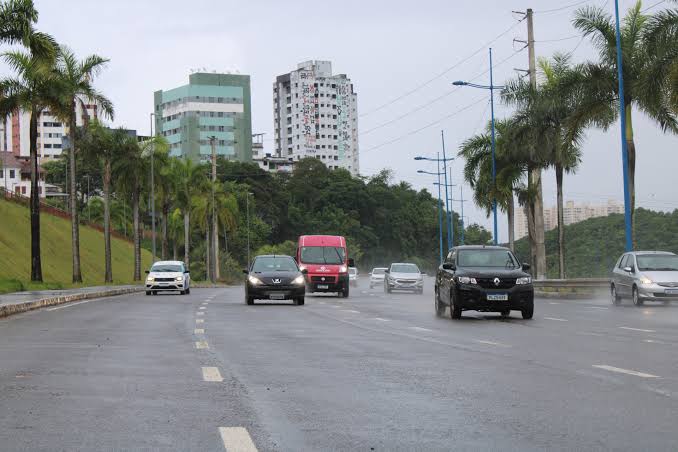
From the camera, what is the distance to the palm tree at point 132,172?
82.3 m

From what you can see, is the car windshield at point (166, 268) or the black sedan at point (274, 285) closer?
the black sedan at point (274, 285)

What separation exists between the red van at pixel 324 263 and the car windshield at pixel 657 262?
14.8 meters

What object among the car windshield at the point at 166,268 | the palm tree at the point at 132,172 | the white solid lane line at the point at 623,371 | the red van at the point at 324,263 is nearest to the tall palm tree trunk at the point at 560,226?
the red van at the point at 324,263

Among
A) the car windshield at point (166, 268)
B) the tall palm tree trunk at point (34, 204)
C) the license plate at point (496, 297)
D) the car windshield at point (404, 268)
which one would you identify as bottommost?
the license plate at point (496, 297)

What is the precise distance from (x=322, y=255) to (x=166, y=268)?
A: 32.7 ft

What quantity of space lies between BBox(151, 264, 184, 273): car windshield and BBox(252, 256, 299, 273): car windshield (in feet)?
56.5

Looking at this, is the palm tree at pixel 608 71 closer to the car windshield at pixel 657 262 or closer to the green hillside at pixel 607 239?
the car windshield at pixel 657 262

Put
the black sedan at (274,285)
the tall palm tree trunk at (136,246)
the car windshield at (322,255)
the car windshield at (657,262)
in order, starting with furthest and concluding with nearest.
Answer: the tall palm tree trunk at (136,246) → the car windshield at (322,255) → the black sedan at (274,285) → the car windshield at (657,262)

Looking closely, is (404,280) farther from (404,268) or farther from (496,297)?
(496,297)

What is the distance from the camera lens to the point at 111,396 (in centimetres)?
1038

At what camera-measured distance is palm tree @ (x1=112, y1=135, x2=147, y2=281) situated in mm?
82312

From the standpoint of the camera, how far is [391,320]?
25.8 m

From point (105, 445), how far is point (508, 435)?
273 cm

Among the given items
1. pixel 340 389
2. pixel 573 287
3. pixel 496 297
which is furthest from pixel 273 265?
pixel 340 389
